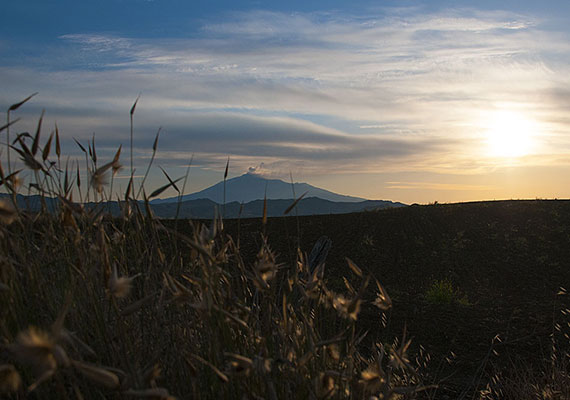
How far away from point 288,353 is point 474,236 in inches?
386

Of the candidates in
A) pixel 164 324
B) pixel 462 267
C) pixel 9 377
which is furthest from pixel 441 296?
pixel 9 377

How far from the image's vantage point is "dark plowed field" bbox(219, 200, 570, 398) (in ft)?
18.6

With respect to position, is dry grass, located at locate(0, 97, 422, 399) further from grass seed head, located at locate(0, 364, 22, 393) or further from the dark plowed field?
the dark plowed field

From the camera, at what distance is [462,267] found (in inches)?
372

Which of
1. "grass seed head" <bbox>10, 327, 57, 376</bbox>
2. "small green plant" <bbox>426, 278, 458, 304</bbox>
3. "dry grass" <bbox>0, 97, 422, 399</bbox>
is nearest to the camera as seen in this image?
"grass seed head" <bbox>10, 327, 57, 376</bbox>

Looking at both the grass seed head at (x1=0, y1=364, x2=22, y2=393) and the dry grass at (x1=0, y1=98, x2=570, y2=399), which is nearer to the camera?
the grass seed head at (x1=0, y1=364, x2=22, y2=393)

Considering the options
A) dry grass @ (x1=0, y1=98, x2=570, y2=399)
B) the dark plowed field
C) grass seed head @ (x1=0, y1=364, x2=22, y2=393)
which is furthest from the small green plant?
grass seed head @ (x1=0, y1=364, x2=22, y2=393)

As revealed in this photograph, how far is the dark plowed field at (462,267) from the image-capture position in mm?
5672

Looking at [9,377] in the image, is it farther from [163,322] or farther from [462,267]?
[462,267]

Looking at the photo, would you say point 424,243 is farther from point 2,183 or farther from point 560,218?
point 2,183

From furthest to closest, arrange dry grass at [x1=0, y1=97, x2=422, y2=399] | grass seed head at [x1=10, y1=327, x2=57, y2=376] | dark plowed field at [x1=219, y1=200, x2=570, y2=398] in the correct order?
dark plowed field at [x1=219, y1=200, x2=570, y2=398]
dry grass at [x1=0, y1=97, x2=422, y2=399]
grass seed head at [x1=10, y1=327, x2=57, y2=376]

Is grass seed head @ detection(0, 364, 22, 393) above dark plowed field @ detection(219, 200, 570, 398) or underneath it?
above

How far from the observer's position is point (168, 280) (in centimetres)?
177

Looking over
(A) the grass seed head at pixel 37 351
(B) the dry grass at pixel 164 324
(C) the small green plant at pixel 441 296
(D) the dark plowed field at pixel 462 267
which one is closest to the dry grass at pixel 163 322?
(B) the dry grass at pixel 164 324
